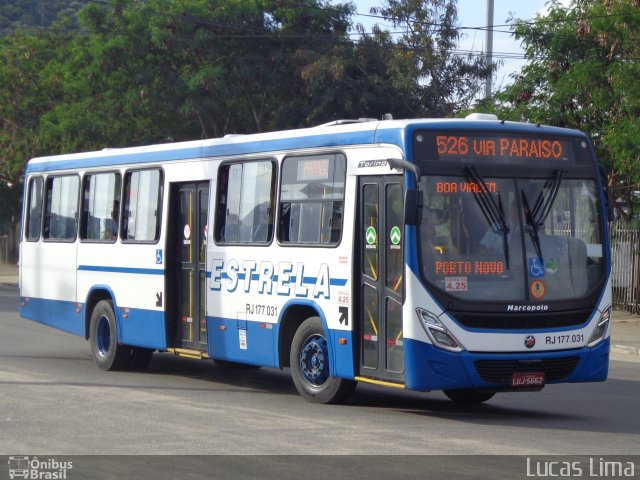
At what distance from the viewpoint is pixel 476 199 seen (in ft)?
37.4

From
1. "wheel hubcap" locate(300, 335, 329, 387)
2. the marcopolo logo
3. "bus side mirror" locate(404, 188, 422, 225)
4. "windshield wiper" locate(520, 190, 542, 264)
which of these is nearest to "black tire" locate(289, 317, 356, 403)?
"wheel hubcap" locate(300, 335, 329, 387)

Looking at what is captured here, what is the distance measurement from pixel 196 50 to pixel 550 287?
25.0 metres

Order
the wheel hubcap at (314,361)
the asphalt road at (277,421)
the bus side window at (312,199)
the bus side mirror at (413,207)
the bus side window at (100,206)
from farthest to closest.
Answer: the bus side window at (100,206), the wheel hubcap at (314,361), the bus side window at (312,199), the bus side mirror at (413,207), the asphalt road at (277,421)

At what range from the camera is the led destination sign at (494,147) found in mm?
11398

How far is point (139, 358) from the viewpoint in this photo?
53.4ft

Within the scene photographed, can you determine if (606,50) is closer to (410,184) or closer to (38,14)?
(410,184)

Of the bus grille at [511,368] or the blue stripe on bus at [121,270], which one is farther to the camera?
the blue stripe on bus at [121,270]

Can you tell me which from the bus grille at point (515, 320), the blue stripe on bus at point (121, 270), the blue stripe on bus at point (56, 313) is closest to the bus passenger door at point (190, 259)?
the blue stripe on bus at point (121, 270)

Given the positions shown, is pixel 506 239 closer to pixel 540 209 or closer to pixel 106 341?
pixel 540 209

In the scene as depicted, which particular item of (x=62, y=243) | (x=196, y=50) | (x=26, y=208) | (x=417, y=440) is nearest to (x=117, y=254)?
(x=62, y=243)

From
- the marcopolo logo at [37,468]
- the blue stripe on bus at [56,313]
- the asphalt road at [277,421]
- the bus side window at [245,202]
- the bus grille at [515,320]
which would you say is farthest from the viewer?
the blue stripe on bus at [56,313]

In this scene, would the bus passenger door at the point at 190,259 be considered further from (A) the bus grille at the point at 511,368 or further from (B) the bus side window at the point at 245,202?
(A) the bus grille at the point at 511,368

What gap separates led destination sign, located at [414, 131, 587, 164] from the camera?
1140 cm

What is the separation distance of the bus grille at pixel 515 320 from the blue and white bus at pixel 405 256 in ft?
0.04
